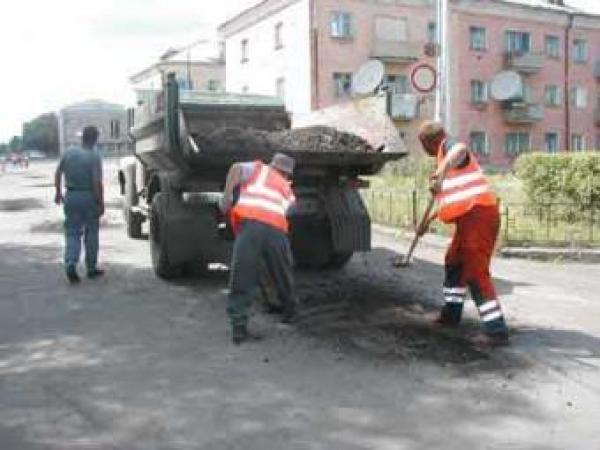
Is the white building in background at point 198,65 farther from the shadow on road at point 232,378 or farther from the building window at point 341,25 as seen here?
the shadow on road at point 232,378

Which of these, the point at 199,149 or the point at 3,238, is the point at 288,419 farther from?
the point at 3,238

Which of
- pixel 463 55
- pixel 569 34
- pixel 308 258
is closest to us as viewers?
pixel 308 258

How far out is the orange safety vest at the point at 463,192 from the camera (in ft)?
25.2

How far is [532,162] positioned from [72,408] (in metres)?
10.9

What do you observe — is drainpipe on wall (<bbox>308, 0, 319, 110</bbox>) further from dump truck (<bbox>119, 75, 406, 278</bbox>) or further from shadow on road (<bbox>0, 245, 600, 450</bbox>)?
shadow on road (<bbox>0, 245, 600, 450</bbox>)

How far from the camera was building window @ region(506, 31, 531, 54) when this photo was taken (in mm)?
53625

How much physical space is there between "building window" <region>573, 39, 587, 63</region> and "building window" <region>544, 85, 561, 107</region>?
2.30m

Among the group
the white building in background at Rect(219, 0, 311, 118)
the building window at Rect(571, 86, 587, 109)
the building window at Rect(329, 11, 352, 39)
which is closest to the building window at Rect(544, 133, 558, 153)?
the building window at Rect(571, 86, 587, 109)

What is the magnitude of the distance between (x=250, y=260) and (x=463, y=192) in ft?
5.65

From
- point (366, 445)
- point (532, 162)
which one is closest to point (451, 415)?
point (366, 445)

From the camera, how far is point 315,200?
10.3 m

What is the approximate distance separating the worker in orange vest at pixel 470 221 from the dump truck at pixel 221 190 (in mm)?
2259

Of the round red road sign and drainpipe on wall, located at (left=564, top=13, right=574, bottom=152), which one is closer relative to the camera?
the round red road sign

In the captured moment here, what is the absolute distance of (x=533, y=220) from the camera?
1458 centimetres
